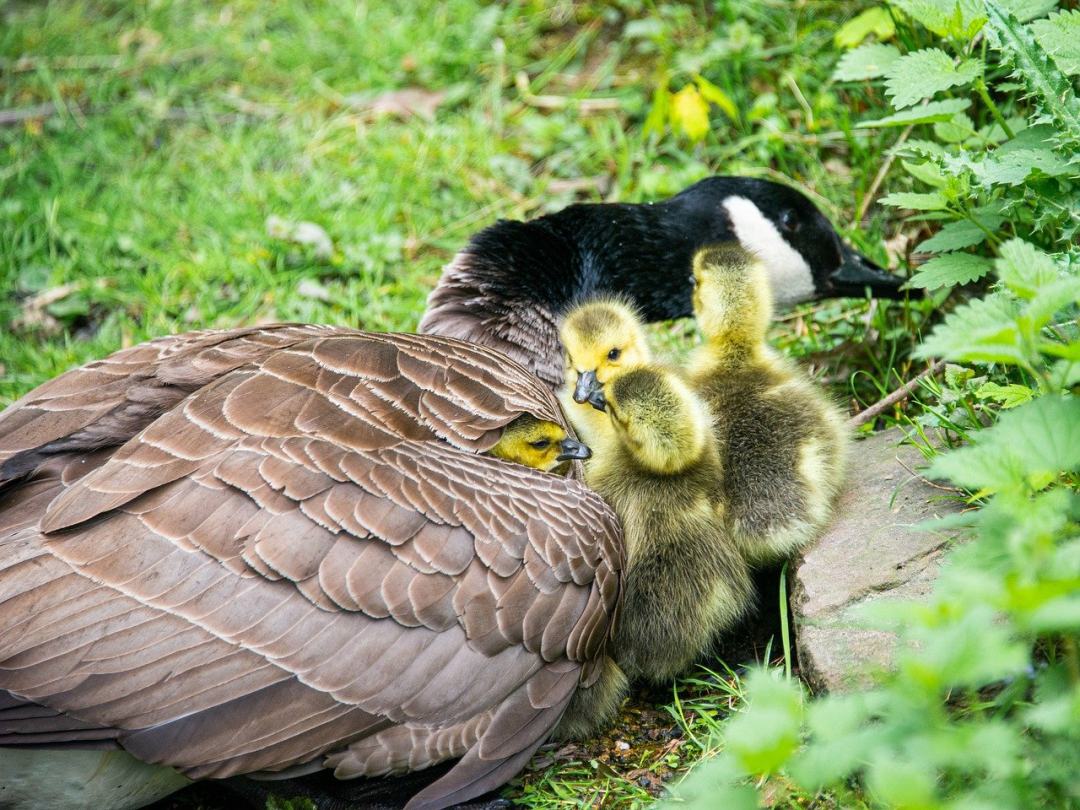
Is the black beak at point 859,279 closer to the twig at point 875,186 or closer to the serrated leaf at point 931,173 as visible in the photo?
the twig at point 875,186

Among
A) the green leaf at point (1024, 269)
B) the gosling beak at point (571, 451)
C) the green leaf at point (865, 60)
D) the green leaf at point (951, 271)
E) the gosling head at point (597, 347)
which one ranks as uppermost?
the green leaf at point (865, 60)

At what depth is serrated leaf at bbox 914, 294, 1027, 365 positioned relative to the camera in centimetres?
226

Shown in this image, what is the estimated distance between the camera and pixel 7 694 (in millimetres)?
2719

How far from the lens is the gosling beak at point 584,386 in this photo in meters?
3.51

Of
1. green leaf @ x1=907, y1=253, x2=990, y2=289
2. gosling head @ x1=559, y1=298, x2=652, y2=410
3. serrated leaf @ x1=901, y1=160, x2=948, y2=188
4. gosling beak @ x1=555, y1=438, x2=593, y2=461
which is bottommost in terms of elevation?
gosling beak @ x1=555, y1=438, x2=593, y2=461

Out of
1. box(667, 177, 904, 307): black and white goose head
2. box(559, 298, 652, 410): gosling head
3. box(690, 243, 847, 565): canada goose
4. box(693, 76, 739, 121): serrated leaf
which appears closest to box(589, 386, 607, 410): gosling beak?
box(559, 298, 652, 410): gosling head

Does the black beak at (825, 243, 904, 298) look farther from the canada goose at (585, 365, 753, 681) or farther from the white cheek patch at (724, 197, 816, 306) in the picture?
the canada goose at (585, 365, 753, 681)

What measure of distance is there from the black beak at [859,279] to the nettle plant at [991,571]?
89 cm

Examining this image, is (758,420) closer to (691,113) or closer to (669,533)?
(669,533)

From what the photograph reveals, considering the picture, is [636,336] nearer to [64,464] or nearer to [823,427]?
[823,427]

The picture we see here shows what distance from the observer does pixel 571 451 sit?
361 centimetres

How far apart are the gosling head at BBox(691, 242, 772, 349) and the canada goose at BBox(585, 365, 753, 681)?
29 centimetres

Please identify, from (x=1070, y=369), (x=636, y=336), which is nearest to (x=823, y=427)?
(x=636, y=336)

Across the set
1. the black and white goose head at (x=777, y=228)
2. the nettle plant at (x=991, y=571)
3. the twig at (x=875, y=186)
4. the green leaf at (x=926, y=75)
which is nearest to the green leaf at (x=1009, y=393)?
the nettle plant at (x=991, y=571)
